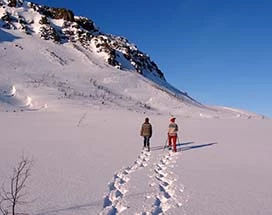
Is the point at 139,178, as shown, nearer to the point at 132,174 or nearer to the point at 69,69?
the point at 132,174

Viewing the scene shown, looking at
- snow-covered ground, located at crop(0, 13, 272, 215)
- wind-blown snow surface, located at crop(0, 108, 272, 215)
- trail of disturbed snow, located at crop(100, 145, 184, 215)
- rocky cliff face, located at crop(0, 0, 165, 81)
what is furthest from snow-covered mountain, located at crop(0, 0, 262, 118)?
trail of disturbed snow, located at crop(100, 145, 184, 215)

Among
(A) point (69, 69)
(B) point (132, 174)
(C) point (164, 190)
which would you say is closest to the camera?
(C) point (164, 190)

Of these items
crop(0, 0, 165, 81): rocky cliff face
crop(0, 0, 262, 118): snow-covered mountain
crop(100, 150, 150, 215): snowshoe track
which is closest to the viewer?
crop(100, 150, 150, 215): snowshoe track

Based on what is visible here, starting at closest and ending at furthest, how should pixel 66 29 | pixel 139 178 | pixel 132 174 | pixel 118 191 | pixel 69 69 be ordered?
pixel 118 191, pixel 139 178, pixel 132 174, pixel 69 69, pixel 66 29

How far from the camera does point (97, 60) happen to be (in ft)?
219

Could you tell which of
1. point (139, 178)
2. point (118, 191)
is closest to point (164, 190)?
point (118, 191)

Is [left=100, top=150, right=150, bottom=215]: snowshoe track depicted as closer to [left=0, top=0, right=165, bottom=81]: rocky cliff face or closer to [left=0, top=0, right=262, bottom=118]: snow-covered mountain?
[left=0, top=0, right=262, bottom=118]: snow-covered mountain

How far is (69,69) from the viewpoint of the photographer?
192 feet

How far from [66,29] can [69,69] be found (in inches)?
768

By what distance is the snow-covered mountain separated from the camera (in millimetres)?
44719

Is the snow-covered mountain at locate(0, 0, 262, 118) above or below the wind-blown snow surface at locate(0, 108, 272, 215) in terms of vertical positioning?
above

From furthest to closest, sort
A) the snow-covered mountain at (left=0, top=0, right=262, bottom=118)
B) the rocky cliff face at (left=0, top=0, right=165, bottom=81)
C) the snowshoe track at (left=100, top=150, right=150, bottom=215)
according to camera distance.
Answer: the rocky cliff face at (left=0, top=0, right=165, bottom=81)
the snow-covered mountain at (left=0, top=0, right=262, bottom=118)
the snowshoe track at (left=100, top=150, right=150, bottom=215)

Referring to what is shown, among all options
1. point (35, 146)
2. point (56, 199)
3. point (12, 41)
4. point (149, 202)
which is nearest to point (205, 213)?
point (149, 202)

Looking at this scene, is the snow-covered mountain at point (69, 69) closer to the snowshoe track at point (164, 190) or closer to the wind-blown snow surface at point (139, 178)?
the wind-blown snow surface at point (139, 178)
